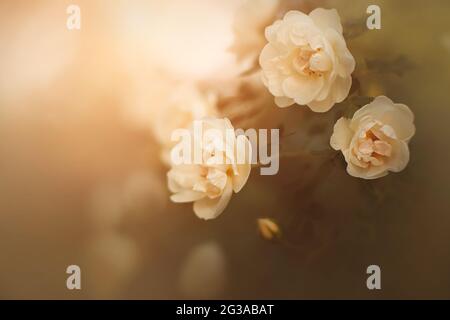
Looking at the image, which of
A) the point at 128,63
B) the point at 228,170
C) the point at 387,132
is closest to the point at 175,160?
the point at 228,170

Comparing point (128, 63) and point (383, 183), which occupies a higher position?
point (128, 63)

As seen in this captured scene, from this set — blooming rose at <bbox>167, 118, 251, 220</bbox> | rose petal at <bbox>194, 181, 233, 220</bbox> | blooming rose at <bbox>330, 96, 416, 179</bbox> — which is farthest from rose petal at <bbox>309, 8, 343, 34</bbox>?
rose petal at <bbox>194, 181, 233, 220</bbox>

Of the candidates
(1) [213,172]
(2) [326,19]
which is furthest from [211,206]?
(2) [326,19]

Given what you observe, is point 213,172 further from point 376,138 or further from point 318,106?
point 376,138

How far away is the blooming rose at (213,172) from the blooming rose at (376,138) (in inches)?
10.5

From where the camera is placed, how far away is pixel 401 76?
1.33m

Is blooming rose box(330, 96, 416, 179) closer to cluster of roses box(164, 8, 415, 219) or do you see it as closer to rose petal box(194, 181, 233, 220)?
cluster of roses box(164, 8, 415, 219)

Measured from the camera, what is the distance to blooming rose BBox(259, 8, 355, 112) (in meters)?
1.29

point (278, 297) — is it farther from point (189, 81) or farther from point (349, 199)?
point (189, 81)

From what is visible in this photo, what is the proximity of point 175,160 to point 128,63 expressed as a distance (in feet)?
1.00

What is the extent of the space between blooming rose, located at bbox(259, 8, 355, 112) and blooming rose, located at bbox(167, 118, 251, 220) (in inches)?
6.8

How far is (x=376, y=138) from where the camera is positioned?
1.30 metres

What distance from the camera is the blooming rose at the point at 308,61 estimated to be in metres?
1.29

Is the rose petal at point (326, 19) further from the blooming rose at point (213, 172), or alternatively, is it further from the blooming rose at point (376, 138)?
the blooming rose at point (213, 172)
